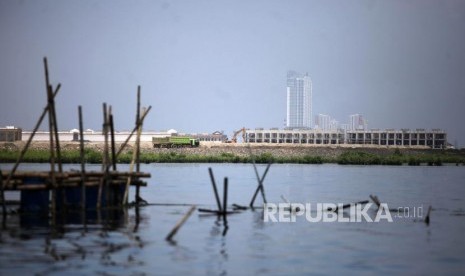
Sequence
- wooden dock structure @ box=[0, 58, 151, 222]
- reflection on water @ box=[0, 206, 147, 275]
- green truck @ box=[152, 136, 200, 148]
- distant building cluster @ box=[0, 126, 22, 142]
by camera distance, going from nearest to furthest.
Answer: reflection on water @ box=[0, 206, 147, 275] → wooden dock structure @ box=[0, 58, 151, 222] → green truck @ box=[152, 136, 200, 148] → distant building cluster @ box=[0, 126, 22, 142]

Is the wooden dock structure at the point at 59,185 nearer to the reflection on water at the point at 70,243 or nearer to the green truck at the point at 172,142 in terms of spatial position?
the reflection on water at the point at 70,243

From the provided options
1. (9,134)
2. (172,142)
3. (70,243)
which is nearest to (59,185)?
(70,243)

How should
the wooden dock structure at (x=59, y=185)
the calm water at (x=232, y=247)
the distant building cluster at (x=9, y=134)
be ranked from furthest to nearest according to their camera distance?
the distant building cluster at (x=9, y=134)
the wooden dock structure at (x=59, y=185)
the calm water at (x=232, y=247)

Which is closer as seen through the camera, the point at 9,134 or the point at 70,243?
the point at 70,243

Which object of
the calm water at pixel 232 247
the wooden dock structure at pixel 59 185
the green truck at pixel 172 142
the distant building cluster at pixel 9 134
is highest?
the distant building cluster at pixel 9 134

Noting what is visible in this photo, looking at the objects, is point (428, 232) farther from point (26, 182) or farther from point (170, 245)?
point (26, 182)

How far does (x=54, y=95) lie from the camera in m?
39.3

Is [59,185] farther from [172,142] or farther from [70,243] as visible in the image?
[172,142]

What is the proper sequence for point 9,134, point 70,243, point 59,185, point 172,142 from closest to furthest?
point 70,243 < point 59,185 < point 172,142 < point 9,134

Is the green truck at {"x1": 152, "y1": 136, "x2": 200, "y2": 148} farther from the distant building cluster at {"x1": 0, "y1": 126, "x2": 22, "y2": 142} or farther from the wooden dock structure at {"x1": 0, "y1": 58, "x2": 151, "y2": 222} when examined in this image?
the wooden dock structure at {"x1": 0, "y1": 58, "x2": 151, "y2": 222}

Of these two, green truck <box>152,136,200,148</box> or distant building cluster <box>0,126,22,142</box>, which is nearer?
green truck <box>152,136,200,148</box>

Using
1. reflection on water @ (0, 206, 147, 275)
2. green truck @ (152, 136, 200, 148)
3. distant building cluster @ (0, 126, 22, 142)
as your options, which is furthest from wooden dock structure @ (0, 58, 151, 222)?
distant building cluster @ (0, 126, 22, 142)

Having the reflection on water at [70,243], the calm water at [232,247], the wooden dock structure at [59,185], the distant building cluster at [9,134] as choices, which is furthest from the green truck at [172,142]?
the reflection on water at [70,243]

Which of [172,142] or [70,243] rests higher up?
[172,142]
